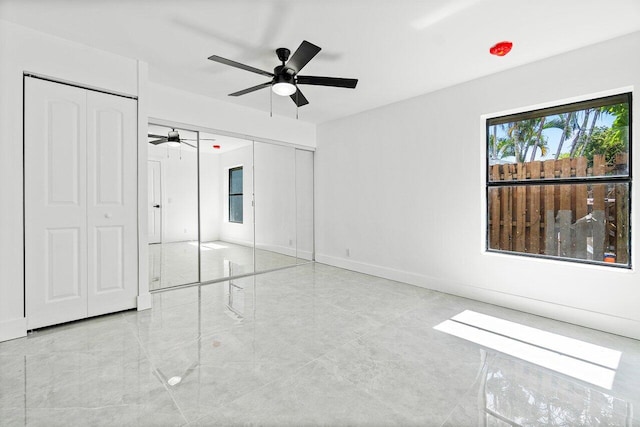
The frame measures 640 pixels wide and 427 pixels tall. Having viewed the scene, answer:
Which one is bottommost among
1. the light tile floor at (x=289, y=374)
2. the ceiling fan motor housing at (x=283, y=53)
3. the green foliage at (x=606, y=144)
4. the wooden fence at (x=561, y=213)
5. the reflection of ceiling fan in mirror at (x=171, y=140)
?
the light tile floor at (x=289, y=374)

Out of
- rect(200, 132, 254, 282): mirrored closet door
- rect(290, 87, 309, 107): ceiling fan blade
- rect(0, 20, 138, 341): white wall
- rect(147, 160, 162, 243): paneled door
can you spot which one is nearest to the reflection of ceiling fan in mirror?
rect(147, 160, 162, 243): paneled door

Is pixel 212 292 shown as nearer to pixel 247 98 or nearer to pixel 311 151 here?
pixel 247 98

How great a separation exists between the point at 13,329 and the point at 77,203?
1183 mm

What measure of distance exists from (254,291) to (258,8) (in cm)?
314

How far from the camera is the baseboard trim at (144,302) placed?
3.21 meters

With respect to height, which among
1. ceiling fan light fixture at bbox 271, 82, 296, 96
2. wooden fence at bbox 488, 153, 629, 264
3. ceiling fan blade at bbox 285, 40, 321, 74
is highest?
ceiling fan blade at bbox 285, 40, 321, 74

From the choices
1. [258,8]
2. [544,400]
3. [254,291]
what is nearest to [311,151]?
[254,291]

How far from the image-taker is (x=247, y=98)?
Answer: 430 centimetres

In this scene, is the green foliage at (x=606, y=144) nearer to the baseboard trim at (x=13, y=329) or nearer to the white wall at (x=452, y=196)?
the white wall at (x=452, y=196)

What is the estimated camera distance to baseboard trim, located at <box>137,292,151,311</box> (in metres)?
3.21

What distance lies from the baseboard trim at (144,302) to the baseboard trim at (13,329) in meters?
0.88

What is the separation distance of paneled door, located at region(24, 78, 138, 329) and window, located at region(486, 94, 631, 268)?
13.8 feet

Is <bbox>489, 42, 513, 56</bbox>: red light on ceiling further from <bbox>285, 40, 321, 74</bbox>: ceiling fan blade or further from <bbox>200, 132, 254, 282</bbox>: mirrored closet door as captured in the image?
<bbox>200, 132, 254, 282</bbox>: mirrored closet door

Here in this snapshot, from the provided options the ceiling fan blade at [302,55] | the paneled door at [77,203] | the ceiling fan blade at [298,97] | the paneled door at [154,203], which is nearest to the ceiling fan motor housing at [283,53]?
the ceiling fan blade at [302,55]
